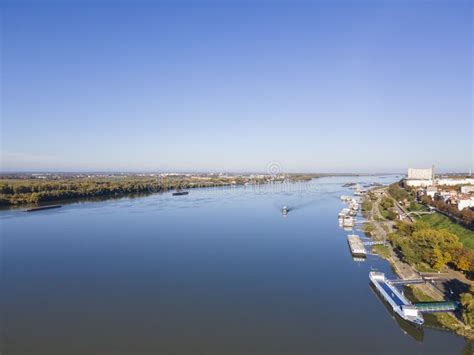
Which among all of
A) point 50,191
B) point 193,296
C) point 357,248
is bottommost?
point 193,296

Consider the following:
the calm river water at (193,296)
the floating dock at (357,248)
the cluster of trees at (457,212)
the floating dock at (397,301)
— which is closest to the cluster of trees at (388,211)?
the cluster of trees at (457,212)

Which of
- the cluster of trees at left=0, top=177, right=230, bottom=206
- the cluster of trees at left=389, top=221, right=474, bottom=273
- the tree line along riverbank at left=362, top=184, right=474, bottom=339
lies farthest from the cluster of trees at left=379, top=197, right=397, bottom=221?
the cluster of trees at left=0, top=177, right=230, bottom=206

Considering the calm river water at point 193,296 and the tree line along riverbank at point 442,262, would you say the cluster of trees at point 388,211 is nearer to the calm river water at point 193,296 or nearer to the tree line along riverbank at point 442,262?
the tree line along riverbank at point 442,262

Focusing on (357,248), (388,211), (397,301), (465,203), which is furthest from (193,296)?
(388,211)

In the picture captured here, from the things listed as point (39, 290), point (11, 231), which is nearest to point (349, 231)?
point (39, 290)

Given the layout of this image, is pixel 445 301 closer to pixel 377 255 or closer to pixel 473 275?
pixel 473 275

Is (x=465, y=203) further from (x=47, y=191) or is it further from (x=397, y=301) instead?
(x=47, y=191)
